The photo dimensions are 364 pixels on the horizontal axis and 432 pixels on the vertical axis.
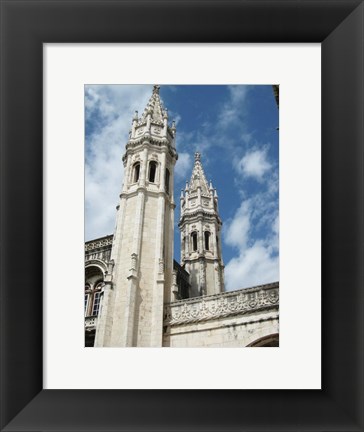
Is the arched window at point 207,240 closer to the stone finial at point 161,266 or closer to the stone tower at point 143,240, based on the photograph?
the stone tower at point 143,240

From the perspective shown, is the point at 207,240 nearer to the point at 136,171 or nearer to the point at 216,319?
the point at 136,171

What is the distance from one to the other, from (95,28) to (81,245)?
289 centimetres

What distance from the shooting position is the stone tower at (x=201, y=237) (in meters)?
21.7

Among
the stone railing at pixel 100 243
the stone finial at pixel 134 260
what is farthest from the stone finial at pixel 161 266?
the stone railing at pixel 100 243

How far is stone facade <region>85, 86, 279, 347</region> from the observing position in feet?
34.6

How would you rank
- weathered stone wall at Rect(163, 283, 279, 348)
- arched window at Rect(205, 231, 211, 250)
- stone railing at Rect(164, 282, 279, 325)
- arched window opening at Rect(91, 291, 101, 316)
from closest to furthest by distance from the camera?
weathered stone wall at Rect(163, 283, 279, 348) < stone railing at Rect(164, 282, 279, 325) < arched window opening at Rect(91, 291, 101, 316) < arched window at Rect(205, 231, 211, 250)

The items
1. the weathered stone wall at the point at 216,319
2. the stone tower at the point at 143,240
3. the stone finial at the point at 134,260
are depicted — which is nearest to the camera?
the weathered stone wall at the point at 216,319

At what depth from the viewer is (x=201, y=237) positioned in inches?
904

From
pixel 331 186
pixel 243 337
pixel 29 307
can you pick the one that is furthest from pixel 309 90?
pixel 243 337

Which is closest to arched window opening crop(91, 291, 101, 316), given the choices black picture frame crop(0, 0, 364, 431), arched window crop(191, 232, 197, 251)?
arched window crop(191, 232, 197, 251)

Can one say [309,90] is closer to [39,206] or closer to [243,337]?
[39,206]

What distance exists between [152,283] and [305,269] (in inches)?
310

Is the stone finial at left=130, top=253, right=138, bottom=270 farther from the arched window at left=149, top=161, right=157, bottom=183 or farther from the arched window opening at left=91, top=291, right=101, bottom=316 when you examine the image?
the arched window at left=149, top=161, right=157, bottom=183

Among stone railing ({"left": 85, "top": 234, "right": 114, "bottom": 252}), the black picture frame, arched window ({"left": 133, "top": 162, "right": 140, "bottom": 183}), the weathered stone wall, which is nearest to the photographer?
the black picture frame
